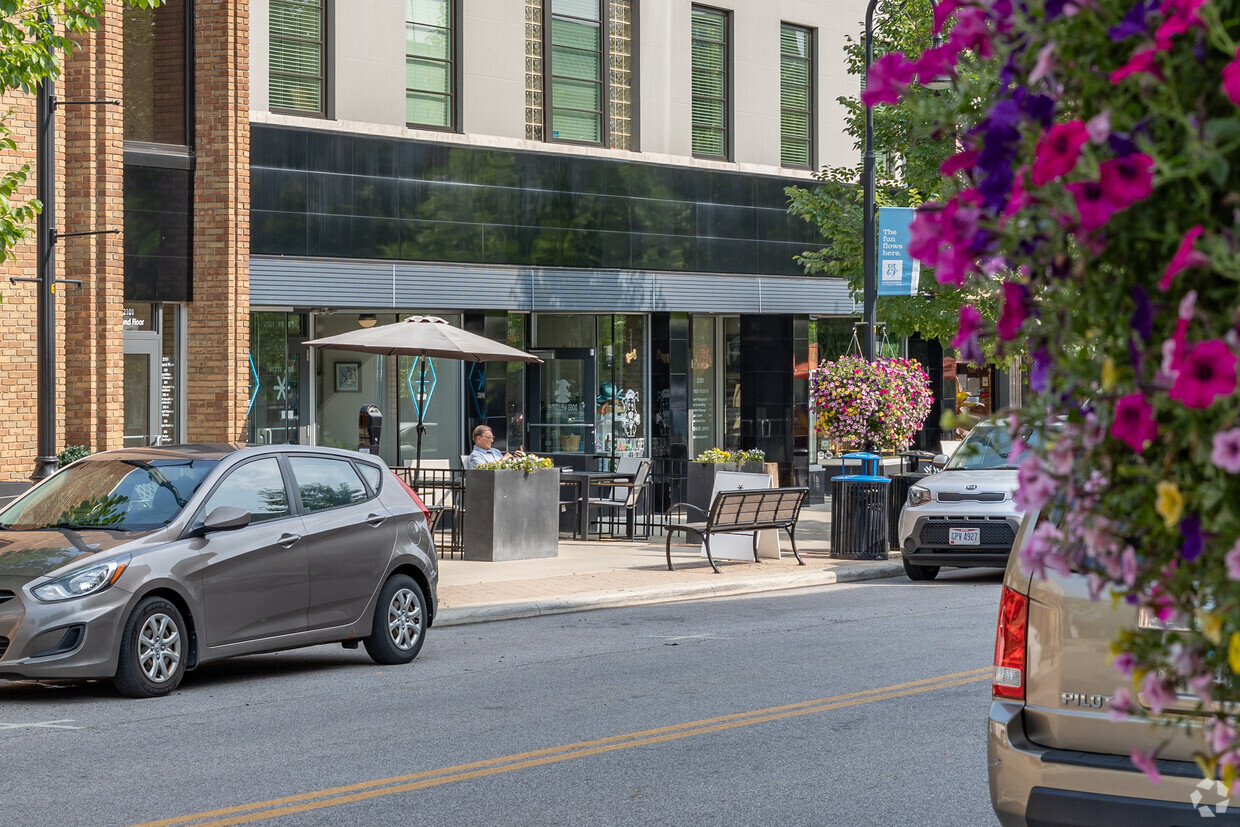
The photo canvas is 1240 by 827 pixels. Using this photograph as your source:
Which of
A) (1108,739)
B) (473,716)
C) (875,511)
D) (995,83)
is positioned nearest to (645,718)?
(473,716)

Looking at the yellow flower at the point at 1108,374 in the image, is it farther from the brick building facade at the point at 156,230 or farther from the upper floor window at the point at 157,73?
the upper floor window at the point at 157,73

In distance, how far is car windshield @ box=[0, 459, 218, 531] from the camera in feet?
34.6

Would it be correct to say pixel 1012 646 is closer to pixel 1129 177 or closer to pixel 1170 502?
pixel 1170 502

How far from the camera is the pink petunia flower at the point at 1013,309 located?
80.2 inches

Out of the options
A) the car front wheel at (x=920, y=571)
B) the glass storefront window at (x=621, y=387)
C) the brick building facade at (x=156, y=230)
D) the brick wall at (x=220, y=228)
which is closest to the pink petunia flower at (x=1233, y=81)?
the car front wheel at (x=920, y=571)

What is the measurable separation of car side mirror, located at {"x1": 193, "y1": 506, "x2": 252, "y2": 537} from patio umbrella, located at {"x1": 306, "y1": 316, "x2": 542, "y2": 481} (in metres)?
8.94

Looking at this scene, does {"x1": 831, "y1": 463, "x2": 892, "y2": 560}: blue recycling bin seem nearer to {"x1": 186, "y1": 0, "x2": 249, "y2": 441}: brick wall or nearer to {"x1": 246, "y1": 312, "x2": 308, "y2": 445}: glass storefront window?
{"x1": 246, "y1": 312, "x2": 308, "y2": 445}: glass storefront window

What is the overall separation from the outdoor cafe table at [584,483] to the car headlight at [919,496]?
5.45 meters

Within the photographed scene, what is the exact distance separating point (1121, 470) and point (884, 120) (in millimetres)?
22515

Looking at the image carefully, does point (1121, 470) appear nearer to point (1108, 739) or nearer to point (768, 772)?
point (1108, 739)

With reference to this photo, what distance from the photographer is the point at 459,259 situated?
2366 centimetres

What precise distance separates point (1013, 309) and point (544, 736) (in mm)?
7037

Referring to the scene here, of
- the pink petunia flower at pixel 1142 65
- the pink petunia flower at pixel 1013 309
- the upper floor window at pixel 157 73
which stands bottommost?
the pink petunia flower at pixel 1013 309

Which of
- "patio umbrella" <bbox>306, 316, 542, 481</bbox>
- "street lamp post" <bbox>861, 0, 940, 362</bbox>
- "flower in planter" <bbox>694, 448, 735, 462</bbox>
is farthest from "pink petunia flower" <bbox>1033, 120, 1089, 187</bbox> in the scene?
"flower in planter" <bbox>694, 448, 735, 462</bbox>
